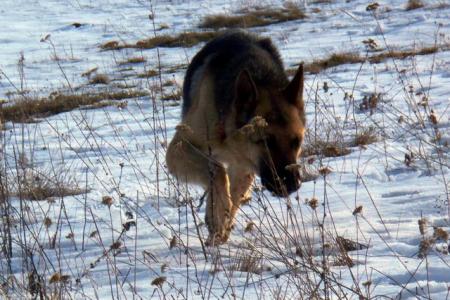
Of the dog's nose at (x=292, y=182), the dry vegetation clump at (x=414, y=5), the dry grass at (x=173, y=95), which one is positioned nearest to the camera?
the dog's nose at (x=292, y=182)

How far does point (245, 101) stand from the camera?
18.0ft

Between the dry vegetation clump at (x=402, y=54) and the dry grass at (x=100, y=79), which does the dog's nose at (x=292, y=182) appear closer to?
the dry vegetation clump at (x=402, y=54)

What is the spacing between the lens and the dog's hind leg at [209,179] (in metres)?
5.38

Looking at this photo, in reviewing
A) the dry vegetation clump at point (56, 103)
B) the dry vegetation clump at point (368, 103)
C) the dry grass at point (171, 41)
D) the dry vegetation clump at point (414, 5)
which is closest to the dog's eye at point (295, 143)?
the dry vegetation clump at point (368, 103)

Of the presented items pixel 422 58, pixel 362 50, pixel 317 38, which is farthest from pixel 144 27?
pixel 422 58

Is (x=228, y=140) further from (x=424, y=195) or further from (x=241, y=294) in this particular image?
(x=241, y=294)

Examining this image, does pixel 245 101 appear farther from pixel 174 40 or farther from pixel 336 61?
pixel 174 40

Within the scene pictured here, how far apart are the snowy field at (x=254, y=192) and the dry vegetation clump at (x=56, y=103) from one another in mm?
180

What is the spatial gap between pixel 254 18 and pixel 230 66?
1365 cm

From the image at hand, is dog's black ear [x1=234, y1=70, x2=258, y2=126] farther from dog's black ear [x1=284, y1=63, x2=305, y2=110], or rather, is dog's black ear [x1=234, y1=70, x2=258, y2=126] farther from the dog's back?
dog's black ear [x1=284, y1=63, x2=305, y2=110]

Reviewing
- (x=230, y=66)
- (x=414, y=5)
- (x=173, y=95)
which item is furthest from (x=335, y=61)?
(x=230, y=66)

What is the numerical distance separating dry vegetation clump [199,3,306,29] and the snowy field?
0.59m

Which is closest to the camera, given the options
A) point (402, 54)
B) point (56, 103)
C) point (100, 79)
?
point (56, 103)

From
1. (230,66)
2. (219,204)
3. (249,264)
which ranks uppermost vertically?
(230,66)
